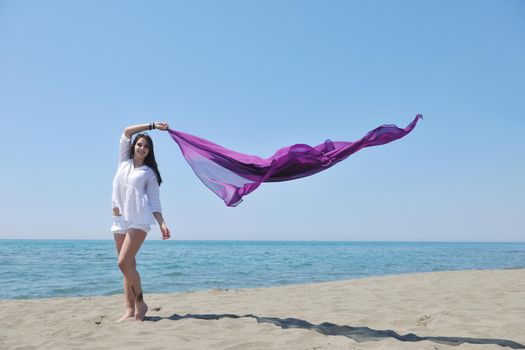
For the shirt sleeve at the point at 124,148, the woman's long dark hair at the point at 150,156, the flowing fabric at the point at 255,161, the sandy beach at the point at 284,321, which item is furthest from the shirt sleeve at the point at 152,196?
the sandy beach at the point at 284,321

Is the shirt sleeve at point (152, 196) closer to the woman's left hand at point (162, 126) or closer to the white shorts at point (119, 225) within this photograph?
the white shorts at point (119, 225)

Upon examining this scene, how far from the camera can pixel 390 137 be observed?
15.1 ft

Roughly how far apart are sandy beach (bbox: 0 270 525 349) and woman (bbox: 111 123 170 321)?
1.63 feet

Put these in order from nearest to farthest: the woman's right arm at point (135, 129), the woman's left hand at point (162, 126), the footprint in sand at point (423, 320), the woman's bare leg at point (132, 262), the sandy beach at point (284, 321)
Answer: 1. the sandy beach at point (284, 321)
2. the woman's bare leg at point (132, 262)
3. the footprint in sand at point (423, 320)
4. the woman's right arm at point (135, 129)
5. the woman's left hand at point (162, 126)

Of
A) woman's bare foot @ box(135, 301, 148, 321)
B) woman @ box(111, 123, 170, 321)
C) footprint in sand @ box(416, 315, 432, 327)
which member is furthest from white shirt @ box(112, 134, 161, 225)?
footprint in sand @ box(416, 315, 432, 327)

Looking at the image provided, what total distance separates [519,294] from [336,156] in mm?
4804

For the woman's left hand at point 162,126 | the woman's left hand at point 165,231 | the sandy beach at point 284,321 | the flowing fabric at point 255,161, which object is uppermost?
the woman's left hand at point 162,126

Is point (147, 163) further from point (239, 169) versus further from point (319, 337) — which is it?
point (319, 337)

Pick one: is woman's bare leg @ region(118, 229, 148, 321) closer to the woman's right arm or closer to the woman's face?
the woman's face

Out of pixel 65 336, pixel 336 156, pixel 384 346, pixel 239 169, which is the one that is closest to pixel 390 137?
pixel 336 156

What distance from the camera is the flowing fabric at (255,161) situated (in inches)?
182

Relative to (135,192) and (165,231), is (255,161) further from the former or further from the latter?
(135,192)

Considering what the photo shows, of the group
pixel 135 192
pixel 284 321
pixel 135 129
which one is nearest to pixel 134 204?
pixel 135 192

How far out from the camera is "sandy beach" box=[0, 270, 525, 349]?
3656mm
